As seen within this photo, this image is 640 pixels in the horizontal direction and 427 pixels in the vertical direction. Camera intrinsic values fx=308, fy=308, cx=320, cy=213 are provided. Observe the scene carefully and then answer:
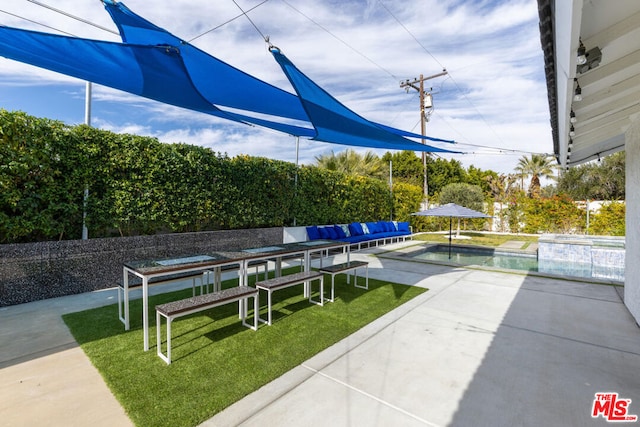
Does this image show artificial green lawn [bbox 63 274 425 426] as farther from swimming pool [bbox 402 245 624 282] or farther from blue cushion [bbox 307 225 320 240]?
swimming pool [bbox 402 245 624 282]

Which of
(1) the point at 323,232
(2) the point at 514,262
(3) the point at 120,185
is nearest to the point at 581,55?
(3) the point at 120,185

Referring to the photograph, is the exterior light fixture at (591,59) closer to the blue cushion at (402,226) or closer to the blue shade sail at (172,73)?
the blue shade sail at (172,73)

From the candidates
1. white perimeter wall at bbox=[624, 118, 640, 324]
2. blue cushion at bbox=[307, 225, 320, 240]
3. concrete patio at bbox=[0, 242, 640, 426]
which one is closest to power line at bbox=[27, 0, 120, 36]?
concrete patio at bbox=[0, 242, 640, 426]

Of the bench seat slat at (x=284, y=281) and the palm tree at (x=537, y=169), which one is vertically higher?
the palm tree at (x=537, y=169)

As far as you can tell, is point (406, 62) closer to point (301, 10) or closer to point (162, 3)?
point (301, 10)

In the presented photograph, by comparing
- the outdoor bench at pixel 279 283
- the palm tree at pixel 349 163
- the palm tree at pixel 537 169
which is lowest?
the outdoor bench at pixel 279 283

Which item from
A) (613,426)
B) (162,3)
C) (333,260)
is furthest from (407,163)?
(613,426)

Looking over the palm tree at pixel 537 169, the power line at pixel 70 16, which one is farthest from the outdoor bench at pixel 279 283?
the palm tree at pixel 537 169

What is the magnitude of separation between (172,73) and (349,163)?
50.9ft

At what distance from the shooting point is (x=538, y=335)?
3.43m

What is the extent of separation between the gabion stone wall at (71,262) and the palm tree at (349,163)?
41.3 ft

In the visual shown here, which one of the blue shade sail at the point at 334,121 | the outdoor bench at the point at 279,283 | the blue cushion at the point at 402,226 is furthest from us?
the blue cushion at the point at 402,226

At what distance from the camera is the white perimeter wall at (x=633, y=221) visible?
3766 mm

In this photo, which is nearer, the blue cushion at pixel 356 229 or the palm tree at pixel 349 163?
the blue cushion at pixel 356 229
